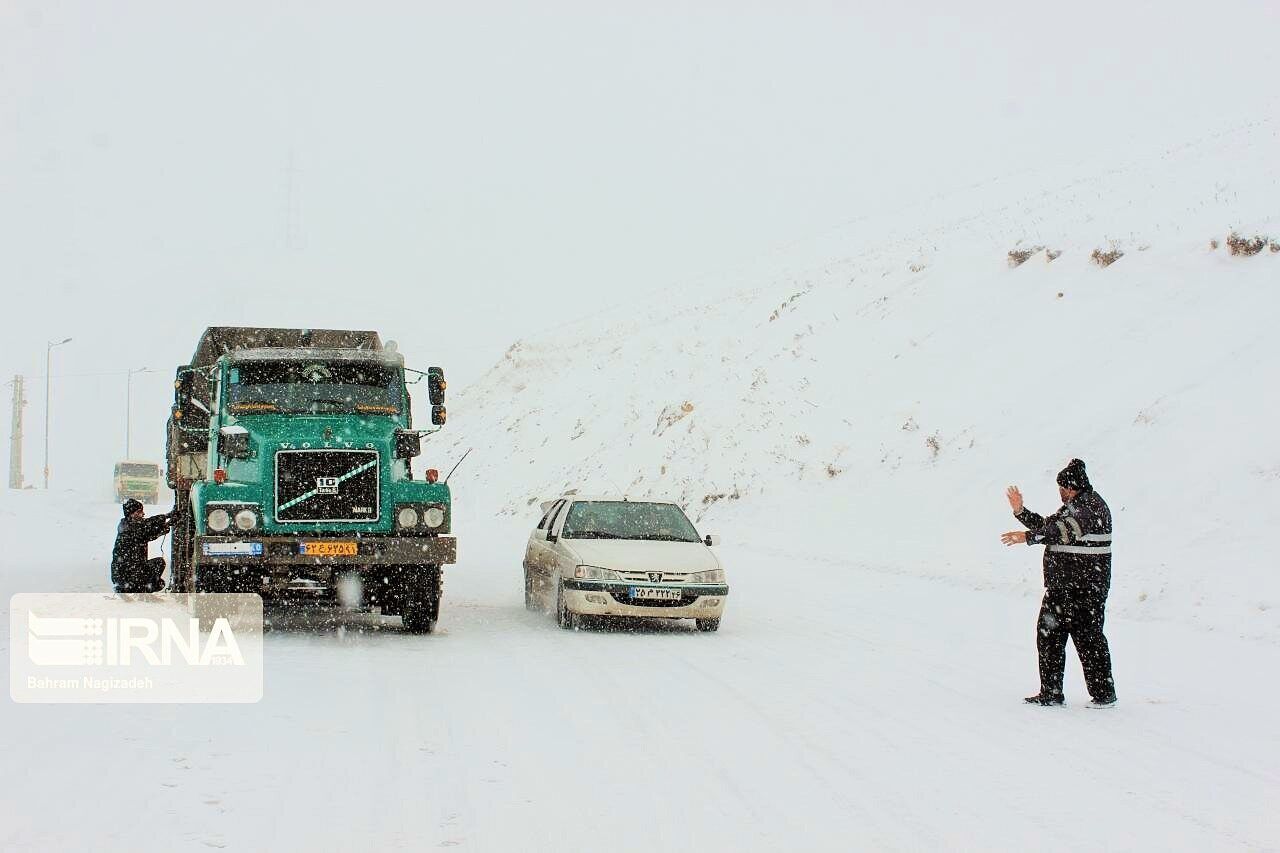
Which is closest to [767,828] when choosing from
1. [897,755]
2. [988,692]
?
[897,755]

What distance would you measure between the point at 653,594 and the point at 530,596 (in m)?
3.16

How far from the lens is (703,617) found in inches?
512

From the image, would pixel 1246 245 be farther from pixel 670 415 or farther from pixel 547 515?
pixel 670 415

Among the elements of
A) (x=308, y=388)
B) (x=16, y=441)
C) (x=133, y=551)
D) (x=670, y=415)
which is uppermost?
(x=16, y=441)

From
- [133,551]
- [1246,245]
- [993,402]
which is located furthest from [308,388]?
[1246,245]

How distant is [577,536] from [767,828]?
27.7 ft

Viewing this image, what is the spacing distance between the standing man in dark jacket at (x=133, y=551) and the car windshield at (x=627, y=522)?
457 centimetres

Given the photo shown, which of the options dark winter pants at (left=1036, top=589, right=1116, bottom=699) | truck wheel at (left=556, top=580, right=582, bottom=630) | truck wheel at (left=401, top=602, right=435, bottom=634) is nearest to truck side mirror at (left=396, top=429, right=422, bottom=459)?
truck wheel at (left=401, top=602, right=435, bottom=634)

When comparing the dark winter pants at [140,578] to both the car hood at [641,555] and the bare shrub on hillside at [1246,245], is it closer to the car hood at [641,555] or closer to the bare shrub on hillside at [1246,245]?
the car hood at [641,555]

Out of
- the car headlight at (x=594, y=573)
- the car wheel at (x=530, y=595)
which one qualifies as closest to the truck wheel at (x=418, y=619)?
the car headlight at (x=594, y=573)

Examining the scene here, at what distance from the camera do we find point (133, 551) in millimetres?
13352

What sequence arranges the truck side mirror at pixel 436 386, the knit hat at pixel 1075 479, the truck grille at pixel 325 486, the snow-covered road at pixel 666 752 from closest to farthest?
the snow-covered road at pixel 666 752, the knit hat at pixel 1075 479, the truck grille at pixel 325 486, the truck side mirror at pixel 436 386

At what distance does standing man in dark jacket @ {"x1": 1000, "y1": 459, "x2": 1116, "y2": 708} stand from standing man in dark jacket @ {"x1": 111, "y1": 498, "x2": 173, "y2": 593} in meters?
9.21

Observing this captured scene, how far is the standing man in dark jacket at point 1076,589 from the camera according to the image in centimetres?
891
